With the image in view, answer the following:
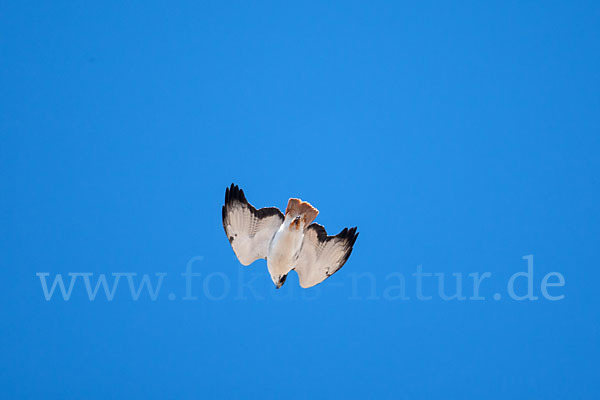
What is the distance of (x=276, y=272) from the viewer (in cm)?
889

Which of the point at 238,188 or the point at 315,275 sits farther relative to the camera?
the point at 315,275

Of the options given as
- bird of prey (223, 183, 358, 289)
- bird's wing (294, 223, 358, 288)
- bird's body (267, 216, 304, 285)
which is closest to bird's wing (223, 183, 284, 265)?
bird of prey (223, 183, 358, 289)

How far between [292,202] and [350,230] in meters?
1.08

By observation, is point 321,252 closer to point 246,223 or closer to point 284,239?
point 284,239

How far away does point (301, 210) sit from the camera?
843cm

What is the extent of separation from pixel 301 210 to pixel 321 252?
3.00ft

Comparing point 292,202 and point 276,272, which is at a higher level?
point 292,202

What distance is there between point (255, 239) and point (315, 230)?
93cm

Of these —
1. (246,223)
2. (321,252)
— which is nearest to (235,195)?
(246,223)

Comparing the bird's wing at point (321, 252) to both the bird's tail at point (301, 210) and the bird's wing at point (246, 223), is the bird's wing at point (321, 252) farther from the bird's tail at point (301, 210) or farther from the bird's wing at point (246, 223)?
the bird's wing at point (246, 223)

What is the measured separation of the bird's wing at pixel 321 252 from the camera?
8.83 meters

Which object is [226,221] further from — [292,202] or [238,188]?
[292,202]

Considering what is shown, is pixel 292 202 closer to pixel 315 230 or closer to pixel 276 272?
pixel 315 230

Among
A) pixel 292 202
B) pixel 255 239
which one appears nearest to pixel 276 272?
pixel 255 239
